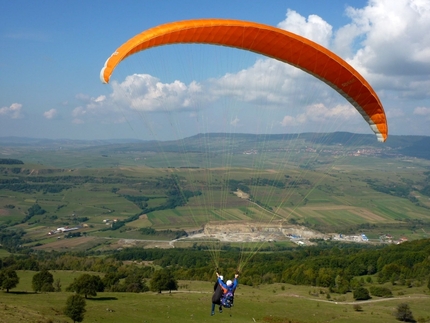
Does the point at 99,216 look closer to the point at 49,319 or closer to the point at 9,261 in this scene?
the point at 9,261

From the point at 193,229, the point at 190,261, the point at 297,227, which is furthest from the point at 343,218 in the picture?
the point at 190,261

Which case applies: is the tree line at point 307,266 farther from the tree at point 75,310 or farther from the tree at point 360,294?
the tree at point 75,310

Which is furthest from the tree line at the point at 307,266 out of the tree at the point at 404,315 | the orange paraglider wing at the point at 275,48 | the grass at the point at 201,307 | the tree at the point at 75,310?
the orange paraglider wing at the point at 275,48

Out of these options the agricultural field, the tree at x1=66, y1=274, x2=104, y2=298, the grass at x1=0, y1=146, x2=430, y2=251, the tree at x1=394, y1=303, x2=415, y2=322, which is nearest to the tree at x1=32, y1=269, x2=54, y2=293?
the tree at x1=66, y1=274, x2=104, y2=298

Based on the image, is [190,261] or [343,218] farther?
[343,218]

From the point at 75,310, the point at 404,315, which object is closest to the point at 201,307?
the point at 75,310
